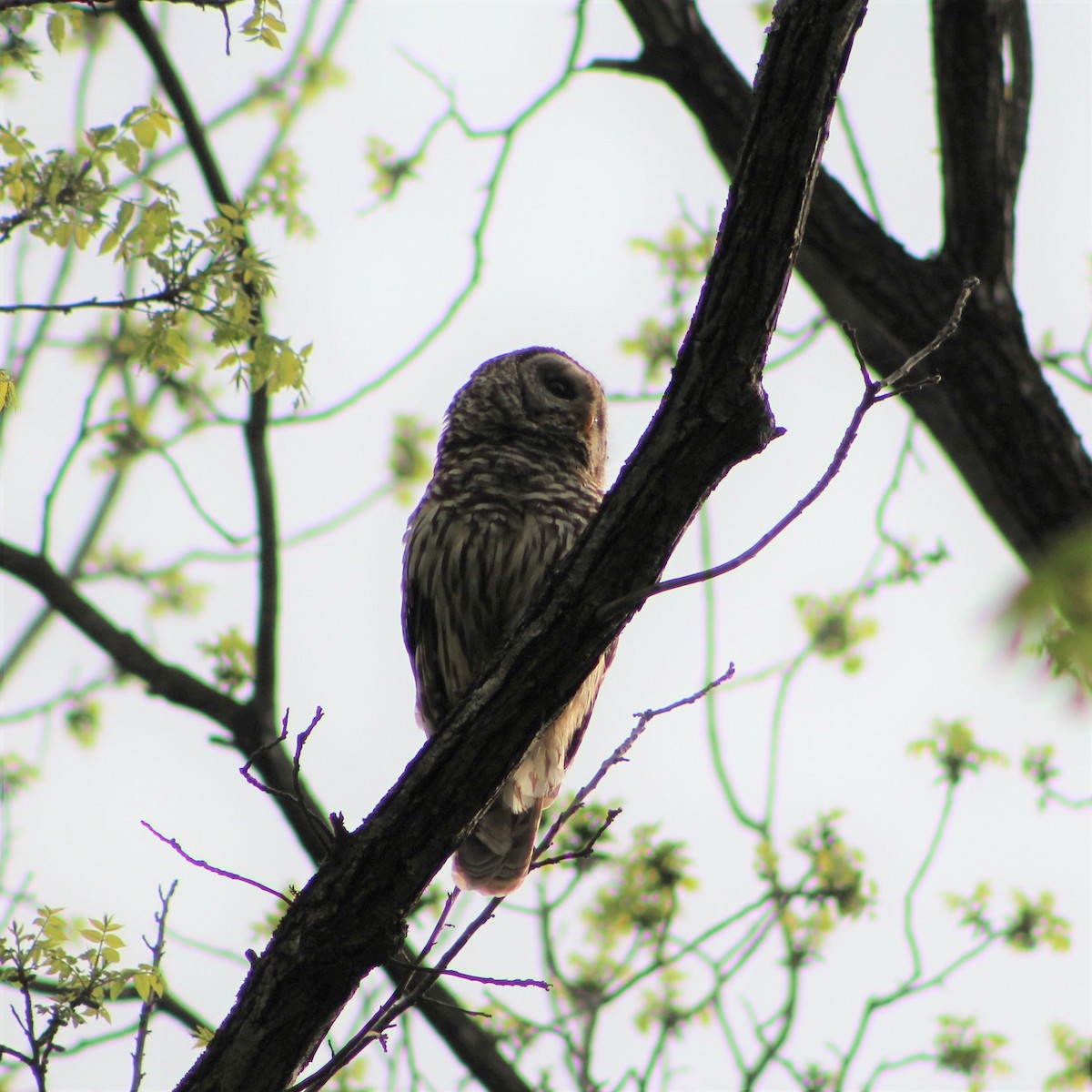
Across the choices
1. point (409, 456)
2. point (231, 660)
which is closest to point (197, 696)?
point (231, 660)

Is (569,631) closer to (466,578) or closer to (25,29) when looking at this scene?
(466,578)

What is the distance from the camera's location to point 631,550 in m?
2.92

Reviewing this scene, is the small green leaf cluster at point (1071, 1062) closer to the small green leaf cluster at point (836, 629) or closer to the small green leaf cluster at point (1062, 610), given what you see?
the small green leaf cluster at point (836, 629)

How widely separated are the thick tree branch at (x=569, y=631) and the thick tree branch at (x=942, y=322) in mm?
2304

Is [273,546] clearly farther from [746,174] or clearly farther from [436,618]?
[746,174]

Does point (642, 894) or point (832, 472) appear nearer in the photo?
point (832, 472)

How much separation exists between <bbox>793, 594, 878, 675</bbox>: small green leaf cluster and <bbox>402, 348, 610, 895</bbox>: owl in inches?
119

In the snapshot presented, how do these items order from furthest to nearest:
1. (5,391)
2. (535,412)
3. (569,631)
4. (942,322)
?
(535,412) → (942,322) → (569,631) → (5,391)

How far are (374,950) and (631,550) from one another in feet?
3.65

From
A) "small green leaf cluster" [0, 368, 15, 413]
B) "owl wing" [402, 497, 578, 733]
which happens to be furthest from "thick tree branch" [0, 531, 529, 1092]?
"small green leaf cluster" [0, 368, 15, 413]

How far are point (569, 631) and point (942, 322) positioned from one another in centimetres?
269

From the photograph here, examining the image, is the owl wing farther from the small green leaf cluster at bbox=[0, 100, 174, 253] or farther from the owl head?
the small green leaf cluster at bbox=[0, 100, 174, 253]

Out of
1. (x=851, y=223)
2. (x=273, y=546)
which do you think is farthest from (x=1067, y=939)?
(x=273, y=546)

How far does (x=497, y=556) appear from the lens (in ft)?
14.9
